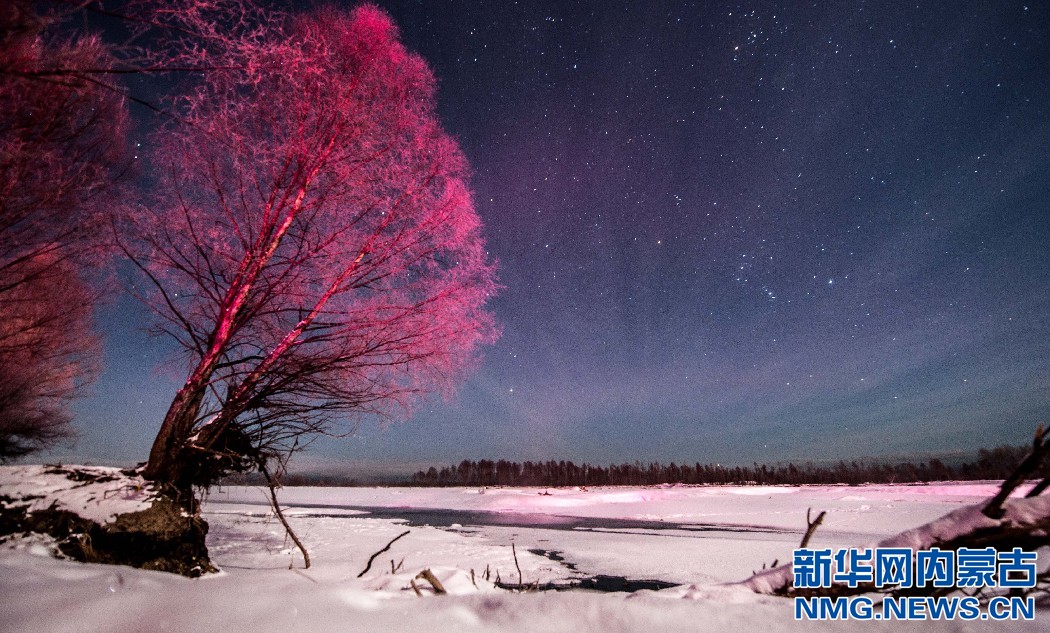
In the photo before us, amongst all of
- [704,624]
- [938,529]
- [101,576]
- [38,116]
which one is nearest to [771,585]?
[704,624]

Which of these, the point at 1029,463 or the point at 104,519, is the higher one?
the point at 1029,463

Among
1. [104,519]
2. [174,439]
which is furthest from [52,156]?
[104,519]

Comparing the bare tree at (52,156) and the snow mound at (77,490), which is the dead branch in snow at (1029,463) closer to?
the bare tree at (52,156)

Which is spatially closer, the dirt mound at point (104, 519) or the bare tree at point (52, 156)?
the bare tree at point (52, 156)

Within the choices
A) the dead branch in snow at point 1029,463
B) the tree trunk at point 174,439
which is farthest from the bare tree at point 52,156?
the dead branch in snow at point 1029,463

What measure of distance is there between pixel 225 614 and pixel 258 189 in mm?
4657

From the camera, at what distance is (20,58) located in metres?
2.31

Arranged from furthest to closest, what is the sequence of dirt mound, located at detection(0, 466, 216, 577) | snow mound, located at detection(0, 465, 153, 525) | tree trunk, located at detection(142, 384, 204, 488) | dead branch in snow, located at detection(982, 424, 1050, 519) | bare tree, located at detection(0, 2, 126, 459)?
tree trunk, located at detection(142, 384, 204, 488) < snow mound, located at detection(0, 465, 153, 525) < dirt mound, located at detection(0, 466, 216, 577) < bare tree, located at detection(0, 2, 126, 459) < dead branch in snow, located at detection(982, 424, 1050, 519)

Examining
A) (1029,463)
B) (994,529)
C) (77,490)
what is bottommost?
(77,490)

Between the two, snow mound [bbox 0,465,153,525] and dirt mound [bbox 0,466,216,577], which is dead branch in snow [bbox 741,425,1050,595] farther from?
snow mound [bbox 0,465,153,525]

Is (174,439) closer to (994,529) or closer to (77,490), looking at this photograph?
(77,490)

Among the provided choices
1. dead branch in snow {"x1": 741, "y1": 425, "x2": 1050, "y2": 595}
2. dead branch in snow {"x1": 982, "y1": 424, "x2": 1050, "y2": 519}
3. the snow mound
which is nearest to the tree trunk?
the snow mound

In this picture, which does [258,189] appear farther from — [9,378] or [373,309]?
[9,378]

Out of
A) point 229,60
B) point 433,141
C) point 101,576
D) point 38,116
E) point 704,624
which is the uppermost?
point 433,141
